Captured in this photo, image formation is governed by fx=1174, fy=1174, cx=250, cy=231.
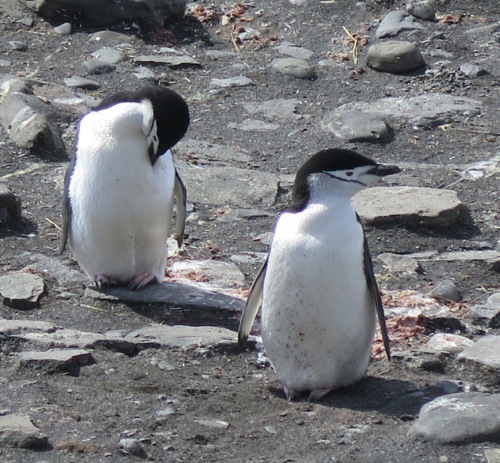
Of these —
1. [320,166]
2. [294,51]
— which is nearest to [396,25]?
[294,51]

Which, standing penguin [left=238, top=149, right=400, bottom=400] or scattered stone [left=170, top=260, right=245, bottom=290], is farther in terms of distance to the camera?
scattered stone [left=170, top=260, right=245, bottom=290]

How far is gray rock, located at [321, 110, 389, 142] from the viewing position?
752cm

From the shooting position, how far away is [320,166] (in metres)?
4.22

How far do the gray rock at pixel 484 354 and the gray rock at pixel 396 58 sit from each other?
4.14 metres

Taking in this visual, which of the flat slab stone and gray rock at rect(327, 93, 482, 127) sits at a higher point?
gray rock at rect(327, 93, 482, 127)

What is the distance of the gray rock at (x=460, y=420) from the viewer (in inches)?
139

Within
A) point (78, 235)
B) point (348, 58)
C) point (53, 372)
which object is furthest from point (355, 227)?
point (348, 58)

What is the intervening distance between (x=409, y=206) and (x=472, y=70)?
2.52 meters

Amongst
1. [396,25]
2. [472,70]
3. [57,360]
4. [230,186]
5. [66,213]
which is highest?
[396,25]

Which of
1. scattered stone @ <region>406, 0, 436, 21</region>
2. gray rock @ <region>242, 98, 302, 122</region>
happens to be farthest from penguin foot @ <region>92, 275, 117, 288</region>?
scattered stone @ <region>406, 0, 436, 21</region>

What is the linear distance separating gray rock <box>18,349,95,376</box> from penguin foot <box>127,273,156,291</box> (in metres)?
1.16

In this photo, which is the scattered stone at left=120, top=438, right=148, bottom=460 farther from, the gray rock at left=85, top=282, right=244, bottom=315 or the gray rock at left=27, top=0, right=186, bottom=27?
the gray rock at left=27, top=0, right=186, bottom=27

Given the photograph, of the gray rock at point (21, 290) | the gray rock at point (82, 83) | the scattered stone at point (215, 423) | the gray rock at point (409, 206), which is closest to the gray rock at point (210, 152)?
the gray rock at point (82, 83)

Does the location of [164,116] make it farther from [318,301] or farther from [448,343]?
[448,343]
